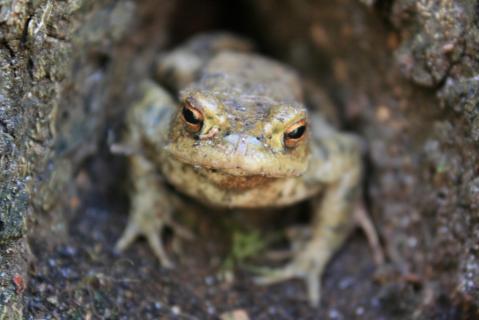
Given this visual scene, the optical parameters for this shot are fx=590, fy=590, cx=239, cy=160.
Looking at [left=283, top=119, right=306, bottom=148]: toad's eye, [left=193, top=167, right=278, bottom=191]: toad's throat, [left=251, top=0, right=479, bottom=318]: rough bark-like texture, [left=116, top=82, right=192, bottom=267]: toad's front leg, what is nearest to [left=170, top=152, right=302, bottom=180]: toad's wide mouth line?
A: [left=193, top=167, right=278, bottom=191]: toad's throat

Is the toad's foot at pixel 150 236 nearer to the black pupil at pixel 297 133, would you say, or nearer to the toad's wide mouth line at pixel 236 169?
the toad's wide mouth line at pixel 236 169

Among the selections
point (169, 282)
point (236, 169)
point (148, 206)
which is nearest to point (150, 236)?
point (148, 206)

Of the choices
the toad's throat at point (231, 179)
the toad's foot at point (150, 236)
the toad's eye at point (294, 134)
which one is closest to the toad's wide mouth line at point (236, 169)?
the toad's throat at point (231, 179)

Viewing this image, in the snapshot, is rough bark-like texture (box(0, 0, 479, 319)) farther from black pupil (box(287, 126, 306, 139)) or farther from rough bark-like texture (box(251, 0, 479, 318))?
black pupil (box(287, 126, 306, 139))

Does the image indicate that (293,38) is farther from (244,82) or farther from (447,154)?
(447,154)

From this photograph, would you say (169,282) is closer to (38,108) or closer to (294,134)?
(294,134)

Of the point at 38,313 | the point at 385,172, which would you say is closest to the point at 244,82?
the point at 385,172
